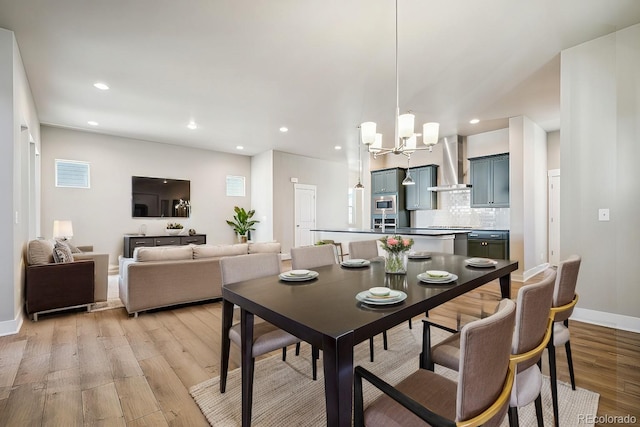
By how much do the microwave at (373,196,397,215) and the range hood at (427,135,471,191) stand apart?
1.07m

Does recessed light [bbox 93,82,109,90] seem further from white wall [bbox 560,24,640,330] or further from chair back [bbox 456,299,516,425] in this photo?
white wall [bbox 560,24,640,330]

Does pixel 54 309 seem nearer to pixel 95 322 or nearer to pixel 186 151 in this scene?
pixel 95 322

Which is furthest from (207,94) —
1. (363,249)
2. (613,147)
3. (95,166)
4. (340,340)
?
(613,147)

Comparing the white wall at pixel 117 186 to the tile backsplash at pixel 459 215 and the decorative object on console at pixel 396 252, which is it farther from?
the decorative object on console at pixel 396 252

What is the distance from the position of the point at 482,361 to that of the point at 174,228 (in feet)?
22.6

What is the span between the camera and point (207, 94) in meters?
4.14

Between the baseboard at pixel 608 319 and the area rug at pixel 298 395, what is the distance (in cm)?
158

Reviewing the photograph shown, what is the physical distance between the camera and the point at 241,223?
25.5 ft

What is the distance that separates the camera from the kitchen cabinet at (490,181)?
18.1ft

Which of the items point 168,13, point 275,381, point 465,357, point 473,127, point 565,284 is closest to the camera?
point 465,357

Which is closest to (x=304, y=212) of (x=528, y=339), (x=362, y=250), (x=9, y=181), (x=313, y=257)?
(x=362, y=250)

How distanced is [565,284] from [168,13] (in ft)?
11.3

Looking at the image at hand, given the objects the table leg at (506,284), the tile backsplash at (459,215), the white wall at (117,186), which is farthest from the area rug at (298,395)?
the white wall at (117,186)

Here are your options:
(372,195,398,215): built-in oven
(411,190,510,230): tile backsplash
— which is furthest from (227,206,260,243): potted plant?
(411,190,510,230): tile backsplash
